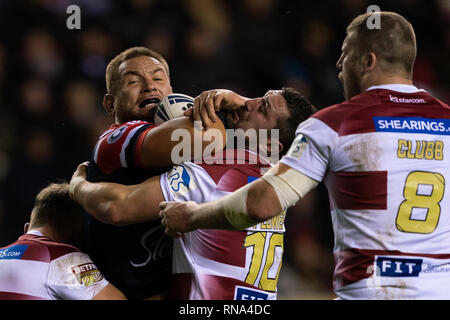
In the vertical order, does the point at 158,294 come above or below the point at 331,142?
below

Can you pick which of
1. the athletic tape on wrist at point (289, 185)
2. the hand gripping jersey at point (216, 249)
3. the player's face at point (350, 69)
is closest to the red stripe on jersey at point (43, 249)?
the hand gripping jersey at point (216, 249)

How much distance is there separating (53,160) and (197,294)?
3694 mm

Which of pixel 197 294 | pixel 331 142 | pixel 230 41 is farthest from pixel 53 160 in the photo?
pixel 331 142

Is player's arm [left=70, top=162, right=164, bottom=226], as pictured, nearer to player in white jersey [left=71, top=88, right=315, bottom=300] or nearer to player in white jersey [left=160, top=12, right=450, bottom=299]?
player in white jersey [left=71, top=88, right=315, bottom=300]

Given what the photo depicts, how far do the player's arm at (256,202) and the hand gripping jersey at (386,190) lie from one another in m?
0.07

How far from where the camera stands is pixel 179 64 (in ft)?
24.4

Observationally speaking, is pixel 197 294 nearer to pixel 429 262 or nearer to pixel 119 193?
pixel 119 193

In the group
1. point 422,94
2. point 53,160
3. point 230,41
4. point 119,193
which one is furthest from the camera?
point 230,41

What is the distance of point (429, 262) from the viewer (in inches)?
104

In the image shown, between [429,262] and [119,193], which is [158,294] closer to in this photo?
[119,193]

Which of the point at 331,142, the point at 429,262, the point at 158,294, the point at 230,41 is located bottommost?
the point at 158,294

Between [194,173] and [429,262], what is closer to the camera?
[429,262]

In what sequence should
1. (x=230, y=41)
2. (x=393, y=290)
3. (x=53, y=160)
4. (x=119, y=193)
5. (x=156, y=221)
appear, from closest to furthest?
(x=393, y=290)
(x=119, y=193)
(x=156, y=221)
(x=53, y=160)
(x=230, y=41)

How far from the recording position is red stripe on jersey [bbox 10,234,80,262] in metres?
3.33
